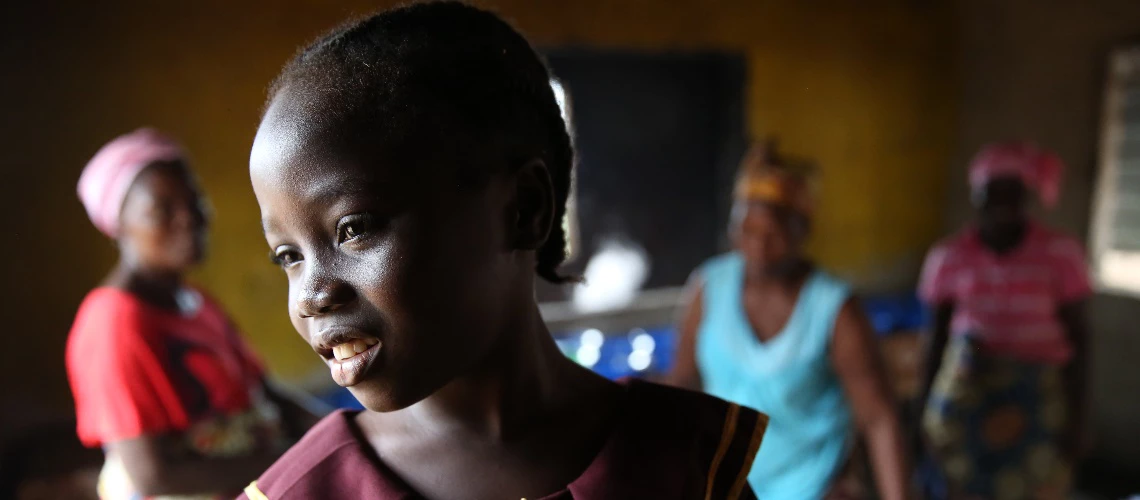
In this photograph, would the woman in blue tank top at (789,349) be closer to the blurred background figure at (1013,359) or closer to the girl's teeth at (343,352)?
the girl's teeth at (343,352)

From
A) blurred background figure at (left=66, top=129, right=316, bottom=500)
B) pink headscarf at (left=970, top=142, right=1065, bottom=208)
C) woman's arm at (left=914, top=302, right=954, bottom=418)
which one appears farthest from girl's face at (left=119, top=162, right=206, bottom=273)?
pink headscarf at (left=970, top=142, right=1065, bottom=208)

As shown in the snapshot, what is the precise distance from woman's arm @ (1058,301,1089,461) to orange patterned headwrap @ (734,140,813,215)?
4.17ft

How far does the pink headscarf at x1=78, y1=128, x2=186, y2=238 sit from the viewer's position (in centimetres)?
86

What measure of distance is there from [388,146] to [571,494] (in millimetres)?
353

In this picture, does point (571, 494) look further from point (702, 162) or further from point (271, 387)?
point (702, 162)

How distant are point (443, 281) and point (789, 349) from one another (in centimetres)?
104

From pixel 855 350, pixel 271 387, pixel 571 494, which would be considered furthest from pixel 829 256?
pixel 571 494

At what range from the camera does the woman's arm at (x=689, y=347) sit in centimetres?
161

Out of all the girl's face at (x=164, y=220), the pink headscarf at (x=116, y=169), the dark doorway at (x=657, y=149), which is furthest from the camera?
the dark doorway at (x=657, y=149)

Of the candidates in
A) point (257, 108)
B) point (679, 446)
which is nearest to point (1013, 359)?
point (679, 446)

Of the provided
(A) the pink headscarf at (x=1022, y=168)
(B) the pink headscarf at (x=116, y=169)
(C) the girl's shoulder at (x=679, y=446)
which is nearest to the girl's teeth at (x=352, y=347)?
(C) the girl's shoulder at (x=679, y=446)

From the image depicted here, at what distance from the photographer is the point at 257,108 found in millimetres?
585

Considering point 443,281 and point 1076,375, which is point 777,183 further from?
point 1076,375

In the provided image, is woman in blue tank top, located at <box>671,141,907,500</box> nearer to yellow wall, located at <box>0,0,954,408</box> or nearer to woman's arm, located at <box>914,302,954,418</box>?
yellow wall, located at <box>0,0,954,408</box>
